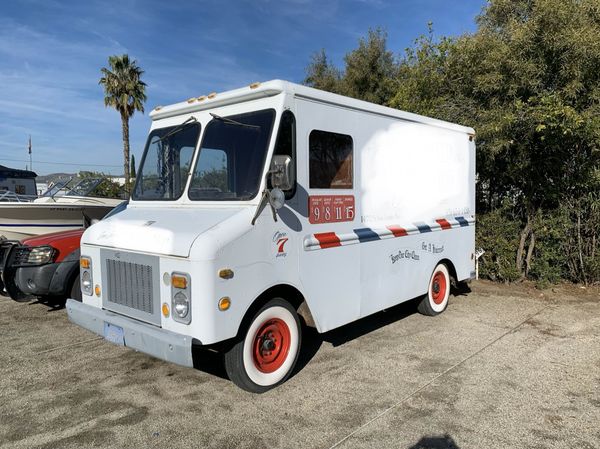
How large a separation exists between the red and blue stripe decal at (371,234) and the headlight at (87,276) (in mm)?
2110

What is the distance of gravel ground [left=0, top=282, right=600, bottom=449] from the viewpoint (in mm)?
3482

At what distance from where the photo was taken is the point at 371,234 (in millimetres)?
5168

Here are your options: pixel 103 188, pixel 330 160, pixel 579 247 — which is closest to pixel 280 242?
pixel 330 160

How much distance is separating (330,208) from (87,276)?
8.09ft

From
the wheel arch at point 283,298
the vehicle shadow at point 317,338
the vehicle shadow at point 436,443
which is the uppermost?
the wheel arch at point 283,298

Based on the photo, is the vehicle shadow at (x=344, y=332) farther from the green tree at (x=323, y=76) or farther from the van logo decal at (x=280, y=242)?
the green tree at (x=323, y=76)

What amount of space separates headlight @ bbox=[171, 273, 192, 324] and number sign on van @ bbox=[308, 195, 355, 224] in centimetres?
136

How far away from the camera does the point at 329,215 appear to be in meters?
4.67

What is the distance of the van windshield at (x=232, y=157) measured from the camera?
Result: 164 inches

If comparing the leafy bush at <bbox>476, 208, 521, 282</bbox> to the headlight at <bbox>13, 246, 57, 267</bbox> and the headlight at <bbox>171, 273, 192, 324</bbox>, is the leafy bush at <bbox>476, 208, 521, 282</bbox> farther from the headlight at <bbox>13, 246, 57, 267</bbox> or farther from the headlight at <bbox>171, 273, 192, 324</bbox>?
the headlight at <bbox>13, 246, 57, 267</bbox>

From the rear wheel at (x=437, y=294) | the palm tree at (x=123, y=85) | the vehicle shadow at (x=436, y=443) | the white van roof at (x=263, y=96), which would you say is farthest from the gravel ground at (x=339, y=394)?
the palm tree at (x=123, y=85)

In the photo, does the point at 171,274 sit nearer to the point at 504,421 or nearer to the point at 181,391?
the point at 181,391

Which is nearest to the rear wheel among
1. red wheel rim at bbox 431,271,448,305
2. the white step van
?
red wheel rim at bbox 431,271,448,305

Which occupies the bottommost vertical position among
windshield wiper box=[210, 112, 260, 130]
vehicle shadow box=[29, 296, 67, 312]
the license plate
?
vehicle shadow box=[29, 296, 67, 312]
